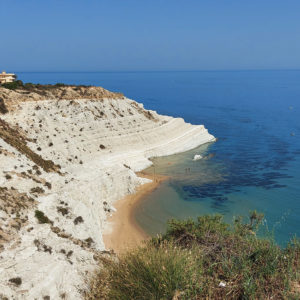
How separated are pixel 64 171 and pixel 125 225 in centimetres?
1060

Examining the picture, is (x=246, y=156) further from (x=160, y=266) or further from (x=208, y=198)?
(x=160, y=266)

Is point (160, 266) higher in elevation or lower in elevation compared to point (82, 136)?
higher

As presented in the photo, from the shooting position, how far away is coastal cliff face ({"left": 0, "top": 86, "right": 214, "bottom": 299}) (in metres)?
15.7

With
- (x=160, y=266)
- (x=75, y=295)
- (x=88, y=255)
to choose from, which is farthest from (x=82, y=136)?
(x=160, y=266)

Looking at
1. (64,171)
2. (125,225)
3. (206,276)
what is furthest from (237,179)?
(206,276)

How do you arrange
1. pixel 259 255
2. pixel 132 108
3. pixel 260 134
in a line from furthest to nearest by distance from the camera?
pixel 260 134 → pixel 132 108 → pixel 259 255

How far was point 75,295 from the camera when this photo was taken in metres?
14.0

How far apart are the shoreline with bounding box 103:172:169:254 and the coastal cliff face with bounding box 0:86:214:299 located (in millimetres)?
1000

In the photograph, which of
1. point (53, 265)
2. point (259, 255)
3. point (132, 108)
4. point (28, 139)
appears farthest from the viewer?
point (132, 108)

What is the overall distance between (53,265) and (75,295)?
8.34 ft

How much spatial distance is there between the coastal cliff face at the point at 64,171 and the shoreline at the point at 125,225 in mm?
1000

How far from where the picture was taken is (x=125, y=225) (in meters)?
32.4

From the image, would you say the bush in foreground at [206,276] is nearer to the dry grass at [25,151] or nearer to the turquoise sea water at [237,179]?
the turquoise sea water at [237,179]

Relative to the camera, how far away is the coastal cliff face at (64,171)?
15.7 meters
